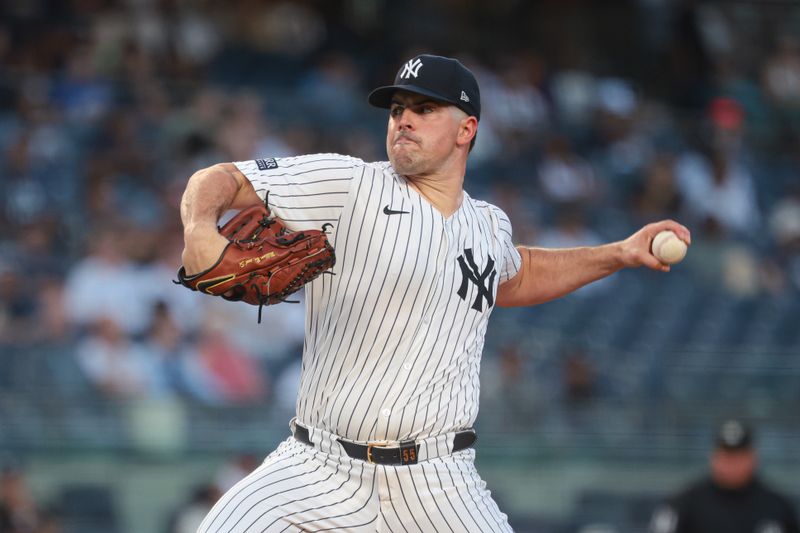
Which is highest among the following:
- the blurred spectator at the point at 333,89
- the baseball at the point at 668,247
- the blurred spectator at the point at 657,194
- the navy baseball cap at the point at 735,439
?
the blurred spectator at the point at 333,89

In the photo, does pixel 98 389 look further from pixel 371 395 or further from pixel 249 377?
pixel 371 395

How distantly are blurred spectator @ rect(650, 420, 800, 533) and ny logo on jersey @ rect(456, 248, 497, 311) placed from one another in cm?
248

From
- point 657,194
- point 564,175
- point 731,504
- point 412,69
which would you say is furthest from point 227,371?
point 657,194

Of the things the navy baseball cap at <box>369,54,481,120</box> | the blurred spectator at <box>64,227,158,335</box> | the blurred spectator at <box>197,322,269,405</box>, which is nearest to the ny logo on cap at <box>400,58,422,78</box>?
the navy baseball cap at <box>369,54,481,120</box>

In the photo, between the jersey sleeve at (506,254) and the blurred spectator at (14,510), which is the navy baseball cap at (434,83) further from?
the blurred spectator at (14,510)

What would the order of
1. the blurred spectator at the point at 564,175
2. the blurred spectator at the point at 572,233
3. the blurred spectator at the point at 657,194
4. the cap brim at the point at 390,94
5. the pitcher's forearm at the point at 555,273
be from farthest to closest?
the blurred spectator at the point at 564,175, the blurred spectator at the point at 657,194, the blurred spectator at the point at 572,233, the pitcher's forearm at the point at 555,273, the cap brim at the point at 390,94

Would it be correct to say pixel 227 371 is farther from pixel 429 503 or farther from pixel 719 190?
pixel 719 190

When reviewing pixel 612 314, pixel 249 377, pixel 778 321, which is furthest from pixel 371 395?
pixel 778 321

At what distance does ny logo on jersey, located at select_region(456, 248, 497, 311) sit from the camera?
12.9 feet

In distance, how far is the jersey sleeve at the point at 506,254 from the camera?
4.20 metres

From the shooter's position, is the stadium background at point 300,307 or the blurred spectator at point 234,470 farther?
the stadium background at point 300,307

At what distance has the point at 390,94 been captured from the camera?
13.1 ft

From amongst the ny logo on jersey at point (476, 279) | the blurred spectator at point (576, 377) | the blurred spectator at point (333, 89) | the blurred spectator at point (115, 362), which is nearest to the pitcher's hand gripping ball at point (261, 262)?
the ny logo on jersey at point (476, 279)

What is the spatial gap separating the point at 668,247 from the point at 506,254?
0.50 metres
